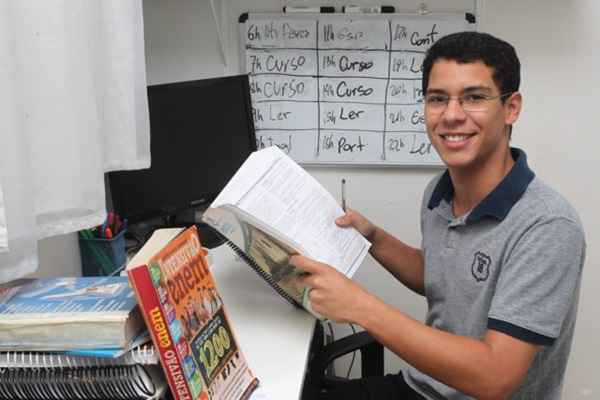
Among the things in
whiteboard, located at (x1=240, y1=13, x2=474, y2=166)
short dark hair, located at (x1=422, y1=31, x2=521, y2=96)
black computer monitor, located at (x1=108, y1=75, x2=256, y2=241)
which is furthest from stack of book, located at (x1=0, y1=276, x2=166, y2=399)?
whiteboard, located at (x1=240, y1=13, x2=474, y2=166)

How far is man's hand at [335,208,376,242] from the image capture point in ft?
3.76

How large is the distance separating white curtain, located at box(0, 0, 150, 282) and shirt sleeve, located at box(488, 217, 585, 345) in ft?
2.28

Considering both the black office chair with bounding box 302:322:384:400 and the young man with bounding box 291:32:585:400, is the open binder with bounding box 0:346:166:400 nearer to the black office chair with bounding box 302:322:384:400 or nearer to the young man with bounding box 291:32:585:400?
the young man with bounding box 291:32:585:400

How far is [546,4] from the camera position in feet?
5.31

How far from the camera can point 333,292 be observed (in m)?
0.97

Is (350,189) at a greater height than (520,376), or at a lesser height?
greater

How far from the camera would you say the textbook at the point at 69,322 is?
76 cm

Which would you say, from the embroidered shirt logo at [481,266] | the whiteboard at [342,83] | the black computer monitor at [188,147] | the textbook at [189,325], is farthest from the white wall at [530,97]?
the textbook at [189,325]

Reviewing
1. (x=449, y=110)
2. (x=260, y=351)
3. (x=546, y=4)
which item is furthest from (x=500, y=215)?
(x=546, y=4)

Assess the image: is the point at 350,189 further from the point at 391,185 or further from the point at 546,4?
the point at 546,4

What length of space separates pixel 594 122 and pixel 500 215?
34.0 inches

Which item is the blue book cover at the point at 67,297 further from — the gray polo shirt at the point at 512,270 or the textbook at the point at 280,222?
the gray polo shirt at the point at 512,270

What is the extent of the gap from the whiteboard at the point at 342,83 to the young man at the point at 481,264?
0.49 meters

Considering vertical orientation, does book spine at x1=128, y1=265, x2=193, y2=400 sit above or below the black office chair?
above
